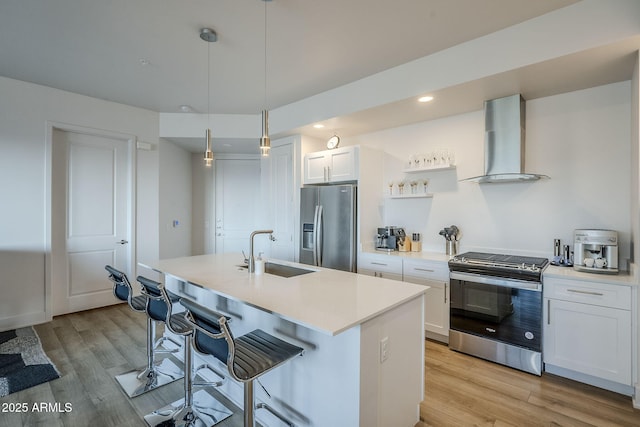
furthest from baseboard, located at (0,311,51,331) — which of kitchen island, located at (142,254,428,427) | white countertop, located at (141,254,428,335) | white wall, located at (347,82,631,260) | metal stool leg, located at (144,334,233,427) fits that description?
white wall, located at (347,82,631,260)

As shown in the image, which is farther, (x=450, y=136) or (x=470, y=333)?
(x=450, y=136)

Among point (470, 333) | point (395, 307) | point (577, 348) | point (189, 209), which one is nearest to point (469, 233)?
point (470, 333)

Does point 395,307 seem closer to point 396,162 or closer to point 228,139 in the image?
A: point 396,162

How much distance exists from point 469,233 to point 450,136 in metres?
1.16

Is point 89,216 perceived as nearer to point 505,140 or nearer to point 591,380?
point 505,140

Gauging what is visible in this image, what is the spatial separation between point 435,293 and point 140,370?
2817mm

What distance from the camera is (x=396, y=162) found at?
13.1 ft

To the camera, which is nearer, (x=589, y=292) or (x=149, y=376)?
(x=589, y=292)

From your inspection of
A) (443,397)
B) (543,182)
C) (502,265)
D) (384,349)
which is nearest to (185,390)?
(384,349)

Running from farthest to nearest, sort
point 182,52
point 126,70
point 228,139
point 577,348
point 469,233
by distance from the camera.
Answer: point 228,139, point 469,233, point 126,70, point 182,52, point 577,348

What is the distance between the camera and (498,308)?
2.68m

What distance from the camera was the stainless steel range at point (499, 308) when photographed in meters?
2.51

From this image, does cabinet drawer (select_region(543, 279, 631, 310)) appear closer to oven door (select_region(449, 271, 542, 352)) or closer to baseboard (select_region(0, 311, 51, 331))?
oven door (select_region(449, 271, 542, 352))

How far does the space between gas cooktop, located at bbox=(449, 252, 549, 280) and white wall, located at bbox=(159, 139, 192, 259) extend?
422 centimetres
